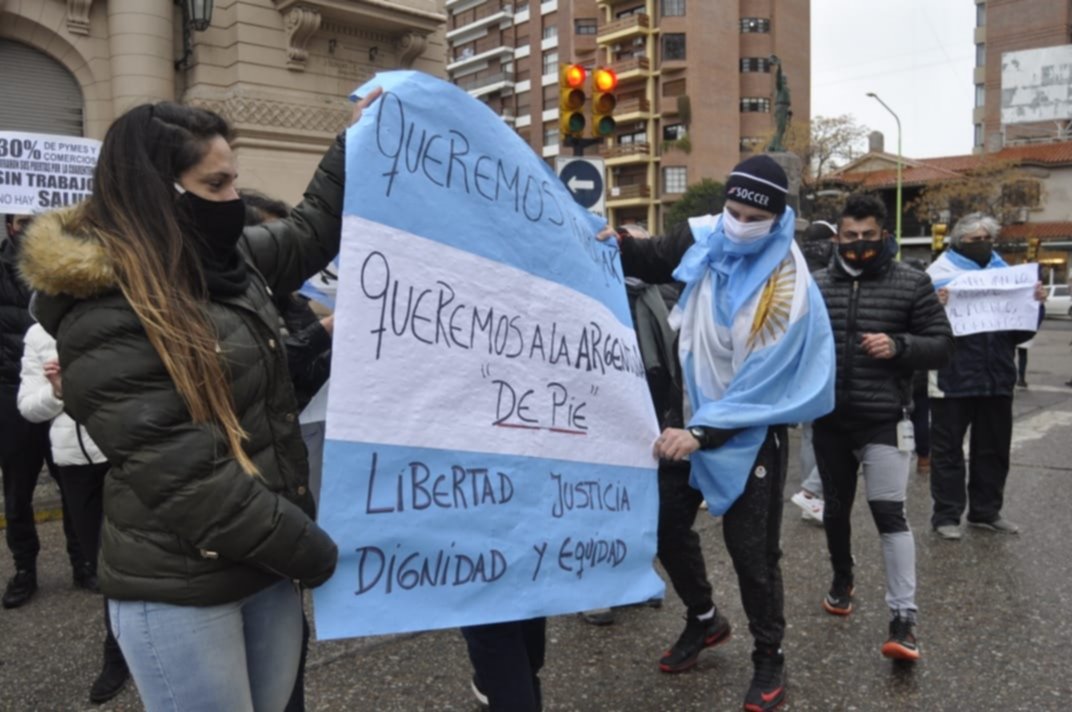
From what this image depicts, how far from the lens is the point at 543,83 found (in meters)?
Result: 66.2

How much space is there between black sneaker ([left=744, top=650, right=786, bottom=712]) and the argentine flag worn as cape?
0.59 m

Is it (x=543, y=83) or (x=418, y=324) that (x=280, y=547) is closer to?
(x=418, y=324)

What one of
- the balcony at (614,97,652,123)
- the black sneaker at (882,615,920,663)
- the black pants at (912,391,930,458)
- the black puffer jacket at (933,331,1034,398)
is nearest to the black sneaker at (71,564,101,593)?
the black sneaker at (882,615,920,663)

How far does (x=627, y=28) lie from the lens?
194 feet

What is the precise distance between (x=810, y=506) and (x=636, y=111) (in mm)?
56179

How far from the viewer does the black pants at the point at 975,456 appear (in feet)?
18.3

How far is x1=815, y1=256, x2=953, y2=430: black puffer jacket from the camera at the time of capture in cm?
382

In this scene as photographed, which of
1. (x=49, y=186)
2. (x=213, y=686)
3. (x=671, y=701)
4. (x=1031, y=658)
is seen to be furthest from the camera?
(x=49, y=186)

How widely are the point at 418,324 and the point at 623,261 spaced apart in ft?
5.07

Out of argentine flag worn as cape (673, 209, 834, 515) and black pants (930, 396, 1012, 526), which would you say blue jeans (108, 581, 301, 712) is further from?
black pants (930, 396, 1012, 526)

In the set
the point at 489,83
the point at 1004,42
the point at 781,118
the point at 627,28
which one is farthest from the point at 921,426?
the point at 1004,42

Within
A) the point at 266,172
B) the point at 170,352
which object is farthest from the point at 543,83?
the point at 170,352

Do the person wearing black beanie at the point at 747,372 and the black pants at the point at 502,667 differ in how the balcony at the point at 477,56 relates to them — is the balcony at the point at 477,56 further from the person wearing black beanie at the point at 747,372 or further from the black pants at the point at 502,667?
the black pants at the point at 502,667

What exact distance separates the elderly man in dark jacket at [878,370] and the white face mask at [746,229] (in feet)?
3.07
